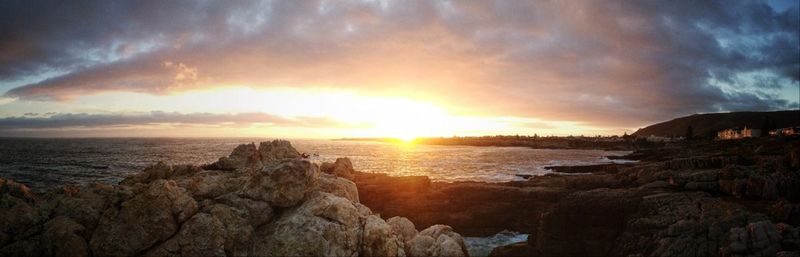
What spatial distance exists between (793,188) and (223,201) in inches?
1105

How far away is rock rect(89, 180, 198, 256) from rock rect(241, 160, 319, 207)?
7.11 feet

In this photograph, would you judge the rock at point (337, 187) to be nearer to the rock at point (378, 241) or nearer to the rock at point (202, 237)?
the rock at point (378, 241)

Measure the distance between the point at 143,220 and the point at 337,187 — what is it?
7.46m

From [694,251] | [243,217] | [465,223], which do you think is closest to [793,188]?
[694,251]

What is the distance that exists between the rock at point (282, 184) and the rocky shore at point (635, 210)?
936cm

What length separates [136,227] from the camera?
13211mm

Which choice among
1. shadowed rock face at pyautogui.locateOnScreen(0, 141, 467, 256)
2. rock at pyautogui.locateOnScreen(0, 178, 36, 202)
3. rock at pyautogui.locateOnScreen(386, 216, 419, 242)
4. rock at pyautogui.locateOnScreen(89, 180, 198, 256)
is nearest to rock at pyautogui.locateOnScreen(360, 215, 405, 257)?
shadowed rock face at pyautogui.locateOnScreen(0, 141, 467, 256)

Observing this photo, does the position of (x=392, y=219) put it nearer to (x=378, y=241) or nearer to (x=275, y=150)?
(x=378, y=241)

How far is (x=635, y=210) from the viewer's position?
18.6 metres

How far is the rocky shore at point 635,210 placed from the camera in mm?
14920

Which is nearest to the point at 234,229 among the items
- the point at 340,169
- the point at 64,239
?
the point at 64,239

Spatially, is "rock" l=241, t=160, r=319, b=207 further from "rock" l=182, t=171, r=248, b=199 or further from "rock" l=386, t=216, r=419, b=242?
"rock" l=386, t=216, r=419, b=242

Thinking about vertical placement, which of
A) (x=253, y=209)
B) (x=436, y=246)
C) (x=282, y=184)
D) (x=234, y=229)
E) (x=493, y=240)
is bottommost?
(x=493, y=240)

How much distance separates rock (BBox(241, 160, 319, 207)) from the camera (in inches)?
592
